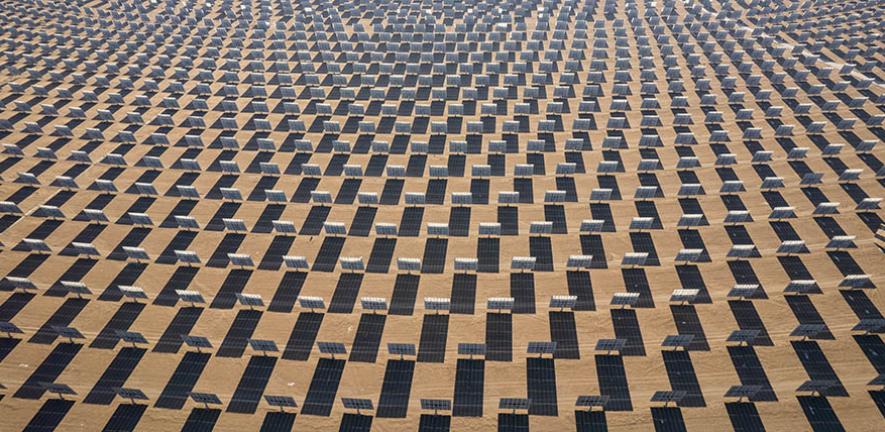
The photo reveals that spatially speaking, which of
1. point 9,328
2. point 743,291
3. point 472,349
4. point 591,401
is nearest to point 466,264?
point 472,349

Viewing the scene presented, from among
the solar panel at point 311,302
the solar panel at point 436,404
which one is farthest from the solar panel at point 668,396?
the solar panel at point 311,302

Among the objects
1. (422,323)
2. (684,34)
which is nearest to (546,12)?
(684,34)

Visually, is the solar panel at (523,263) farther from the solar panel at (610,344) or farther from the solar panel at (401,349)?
the solar panel at (401,349)

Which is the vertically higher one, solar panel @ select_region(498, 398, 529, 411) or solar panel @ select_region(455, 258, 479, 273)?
solar panel @ select_region(455, 258, 479, 273)

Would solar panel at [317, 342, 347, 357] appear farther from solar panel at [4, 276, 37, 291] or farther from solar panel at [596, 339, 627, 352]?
solar panel at [4, 276, 37, 291]

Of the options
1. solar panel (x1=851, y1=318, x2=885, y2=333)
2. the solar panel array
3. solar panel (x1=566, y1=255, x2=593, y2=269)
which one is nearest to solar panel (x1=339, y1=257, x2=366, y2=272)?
the solar panel array

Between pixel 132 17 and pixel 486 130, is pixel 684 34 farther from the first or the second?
pixel 132 17

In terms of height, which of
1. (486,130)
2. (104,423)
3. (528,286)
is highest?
(486,130)

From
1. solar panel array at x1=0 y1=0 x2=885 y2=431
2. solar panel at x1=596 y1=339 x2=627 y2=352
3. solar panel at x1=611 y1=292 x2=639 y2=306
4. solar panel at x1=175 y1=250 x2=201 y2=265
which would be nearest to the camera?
solar panel array at x1=0 y1=0 x2=885 y2=431
